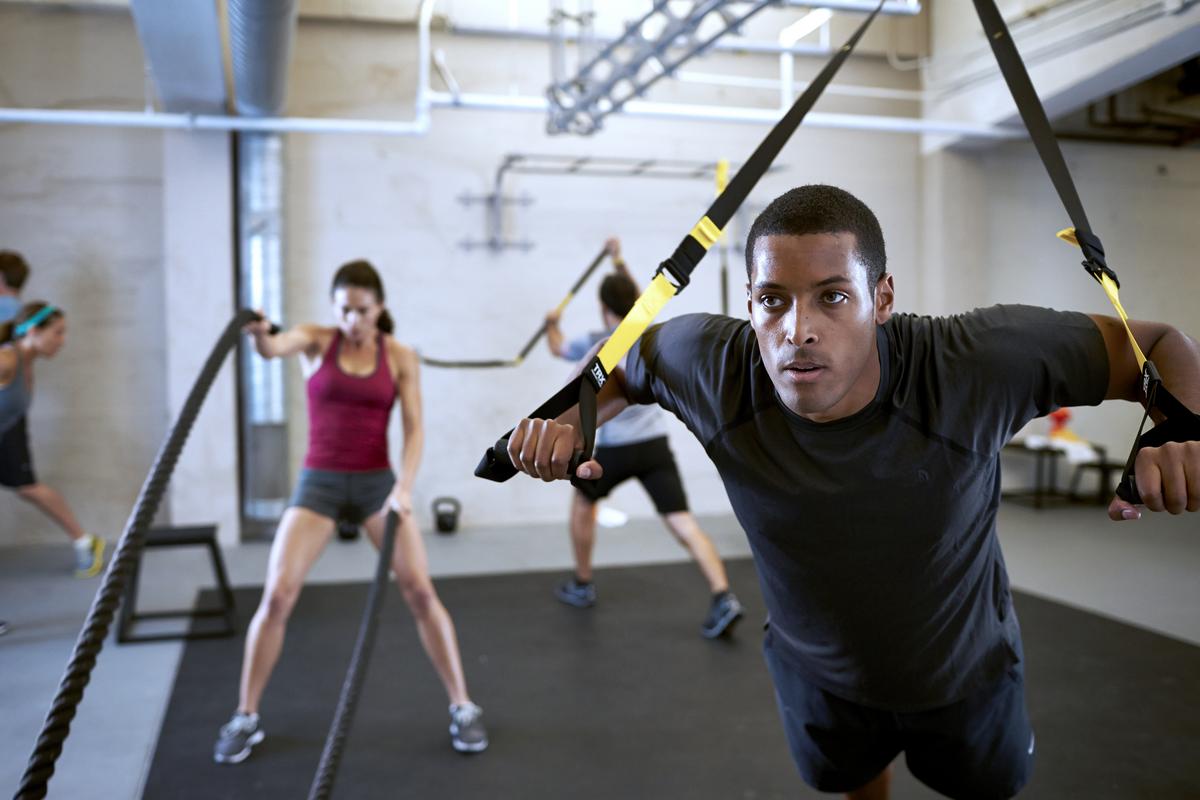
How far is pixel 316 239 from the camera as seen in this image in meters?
6.53

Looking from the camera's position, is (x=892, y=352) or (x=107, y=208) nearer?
(x=892, y=352)

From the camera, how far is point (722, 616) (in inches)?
166

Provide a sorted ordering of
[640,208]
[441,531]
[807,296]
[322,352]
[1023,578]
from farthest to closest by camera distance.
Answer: [640,208] → [441,531] → [1023,578] → [322,352] → [807,296]

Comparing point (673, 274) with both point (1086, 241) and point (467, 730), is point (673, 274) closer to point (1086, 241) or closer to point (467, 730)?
point (1086, 241)

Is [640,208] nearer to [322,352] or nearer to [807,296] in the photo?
[322,352]

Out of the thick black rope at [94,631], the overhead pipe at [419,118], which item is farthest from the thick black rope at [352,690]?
the overhead pipe at [419,118]

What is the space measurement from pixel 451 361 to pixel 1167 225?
4720mm

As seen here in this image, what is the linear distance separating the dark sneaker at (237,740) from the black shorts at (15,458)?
2501 mm

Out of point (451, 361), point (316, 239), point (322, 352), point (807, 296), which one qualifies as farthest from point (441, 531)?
point (807, 296)

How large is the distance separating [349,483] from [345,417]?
8.6 inches

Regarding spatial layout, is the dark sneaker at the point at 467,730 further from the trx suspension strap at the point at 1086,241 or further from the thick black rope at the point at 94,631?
the trx suspension strap at the point at 1086,241

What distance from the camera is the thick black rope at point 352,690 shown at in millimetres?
2297

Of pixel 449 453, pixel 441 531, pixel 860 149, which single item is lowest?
pixel 441 531

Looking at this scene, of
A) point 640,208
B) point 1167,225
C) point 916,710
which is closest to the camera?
point 916,710
